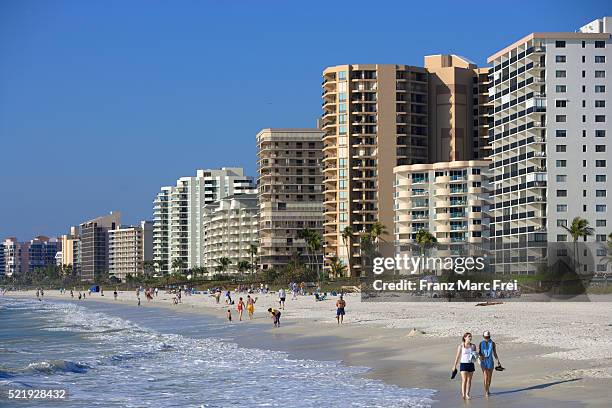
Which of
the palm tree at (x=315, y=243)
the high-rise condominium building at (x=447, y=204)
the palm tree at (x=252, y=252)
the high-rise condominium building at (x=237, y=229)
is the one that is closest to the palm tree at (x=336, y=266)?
the palm tree at (x=315, y=243)

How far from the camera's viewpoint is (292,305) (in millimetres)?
86688

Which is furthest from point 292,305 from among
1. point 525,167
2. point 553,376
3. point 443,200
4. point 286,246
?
point 286,246

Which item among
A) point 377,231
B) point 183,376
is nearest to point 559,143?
point 377,231

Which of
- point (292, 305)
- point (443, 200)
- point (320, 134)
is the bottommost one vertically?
point (292, 305)

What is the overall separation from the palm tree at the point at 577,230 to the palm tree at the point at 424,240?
21.5 meters

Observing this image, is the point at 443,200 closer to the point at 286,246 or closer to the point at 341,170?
the point at 341,170

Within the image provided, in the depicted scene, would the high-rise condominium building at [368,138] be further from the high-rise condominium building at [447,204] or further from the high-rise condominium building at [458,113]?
the high-rise condominium building at [447,204]

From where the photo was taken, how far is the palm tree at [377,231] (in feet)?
420

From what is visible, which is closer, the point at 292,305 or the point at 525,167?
the point at 292,305

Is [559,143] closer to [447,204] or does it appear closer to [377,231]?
[447,204]

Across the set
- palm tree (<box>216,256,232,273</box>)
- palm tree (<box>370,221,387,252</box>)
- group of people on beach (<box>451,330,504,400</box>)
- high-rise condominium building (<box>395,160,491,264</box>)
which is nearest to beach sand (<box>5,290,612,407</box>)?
group of people on beach (<box>451,330,504,400</box>)

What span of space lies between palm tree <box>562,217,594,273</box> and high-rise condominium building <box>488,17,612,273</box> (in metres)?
1.18

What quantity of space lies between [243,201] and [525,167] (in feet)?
306

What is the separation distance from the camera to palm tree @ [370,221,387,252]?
128 m
